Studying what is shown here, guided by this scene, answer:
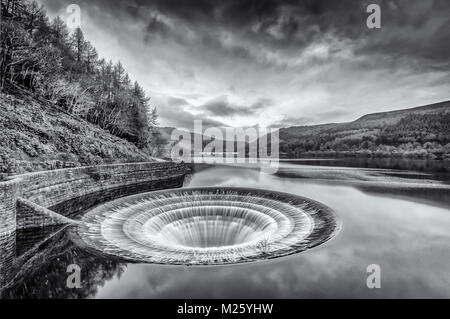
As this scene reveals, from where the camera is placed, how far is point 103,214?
1390 cm

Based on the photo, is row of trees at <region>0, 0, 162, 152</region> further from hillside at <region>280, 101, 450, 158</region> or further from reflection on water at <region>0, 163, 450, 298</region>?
hillside at <region>280, 101, 450, 158</region>

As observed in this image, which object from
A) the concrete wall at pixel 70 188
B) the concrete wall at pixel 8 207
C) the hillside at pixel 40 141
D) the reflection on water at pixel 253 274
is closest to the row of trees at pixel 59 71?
the hillside at pixel 40 141

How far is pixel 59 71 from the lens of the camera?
116 feet

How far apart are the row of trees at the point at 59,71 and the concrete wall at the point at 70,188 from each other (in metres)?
14.6

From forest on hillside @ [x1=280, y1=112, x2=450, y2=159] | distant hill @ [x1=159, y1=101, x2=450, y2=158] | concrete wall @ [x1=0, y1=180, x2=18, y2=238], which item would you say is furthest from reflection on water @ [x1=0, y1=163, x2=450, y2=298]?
forest on hillside @ [x1=280, y1=112, x2=450, y2=159]

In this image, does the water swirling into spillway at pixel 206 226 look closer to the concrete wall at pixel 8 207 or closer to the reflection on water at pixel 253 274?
the reflection on water at pixel 253 274

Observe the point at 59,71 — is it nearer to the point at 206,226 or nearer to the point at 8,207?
the point at 8,207

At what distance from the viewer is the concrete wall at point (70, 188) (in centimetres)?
1044

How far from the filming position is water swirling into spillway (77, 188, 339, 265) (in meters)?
9.93

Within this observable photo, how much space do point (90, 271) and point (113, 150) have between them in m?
24.1

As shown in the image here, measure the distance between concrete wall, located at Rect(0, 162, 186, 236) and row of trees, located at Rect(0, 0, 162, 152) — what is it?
48.0 ft
